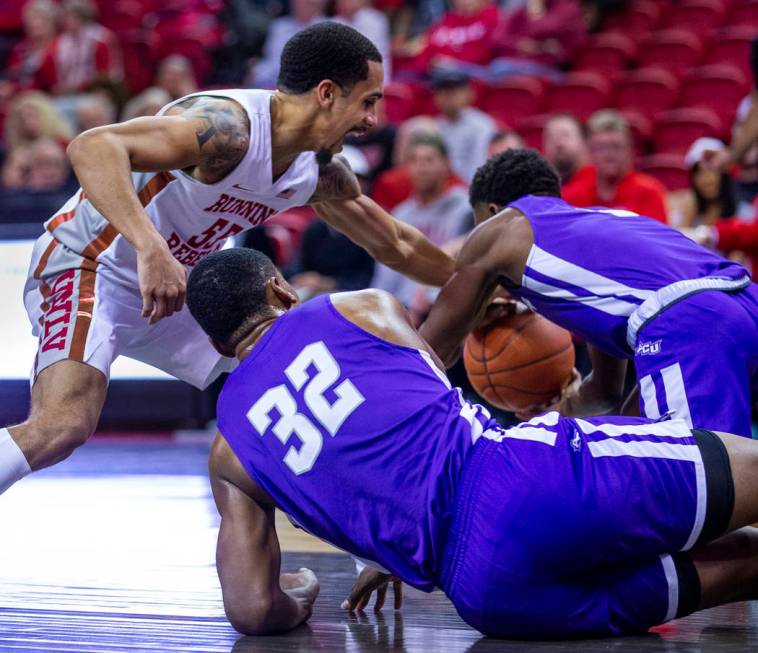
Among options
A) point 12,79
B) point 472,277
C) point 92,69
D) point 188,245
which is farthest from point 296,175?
point 12,79

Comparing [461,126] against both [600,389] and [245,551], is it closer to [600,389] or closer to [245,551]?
[600,389]

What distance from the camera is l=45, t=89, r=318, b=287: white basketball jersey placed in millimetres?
3219

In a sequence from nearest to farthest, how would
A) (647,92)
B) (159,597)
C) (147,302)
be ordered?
(147,302) < (159,597) < (647,92)

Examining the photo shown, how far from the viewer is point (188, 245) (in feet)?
11.3

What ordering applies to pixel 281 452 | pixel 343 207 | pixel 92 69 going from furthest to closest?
pixel 92 69, pixel 343 207, pixel 281 452

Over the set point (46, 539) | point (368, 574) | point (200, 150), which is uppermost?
point (200, 150)

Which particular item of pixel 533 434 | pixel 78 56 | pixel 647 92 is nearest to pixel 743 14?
pixel 647 92

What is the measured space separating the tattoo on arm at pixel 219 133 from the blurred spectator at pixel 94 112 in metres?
5.67

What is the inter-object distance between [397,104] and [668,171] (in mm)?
2321

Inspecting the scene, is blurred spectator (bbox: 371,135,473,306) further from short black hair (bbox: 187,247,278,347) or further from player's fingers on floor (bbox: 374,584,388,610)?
short black hair (bbox: 187,247,278,347)

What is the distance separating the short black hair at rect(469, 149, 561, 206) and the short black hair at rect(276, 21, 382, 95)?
0.58 metres

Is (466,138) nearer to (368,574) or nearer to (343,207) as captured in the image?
Answer: (343,207)

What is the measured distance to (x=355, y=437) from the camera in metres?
2.47

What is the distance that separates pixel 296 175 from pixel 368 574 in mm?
1192
